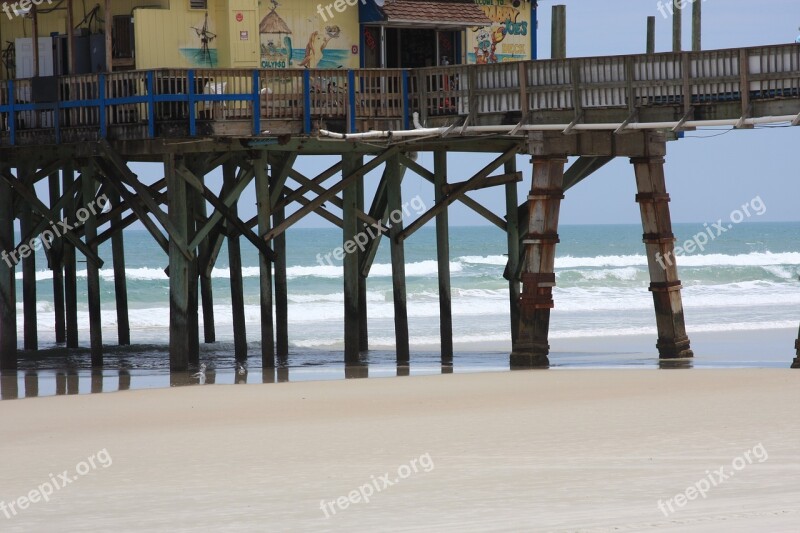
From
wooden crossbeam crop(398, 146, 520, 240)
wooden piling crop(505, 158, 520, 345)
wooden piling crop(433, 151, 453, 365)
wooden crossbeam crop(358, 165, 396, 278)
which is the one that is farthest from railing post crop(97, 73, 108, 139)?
wooden piling crop(505, 158, 520, 345)

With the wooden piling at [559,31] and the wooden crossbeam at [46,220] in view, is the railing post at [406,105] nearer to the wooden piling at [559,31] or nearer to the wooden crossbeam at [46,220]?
the wooden piling at [559,31]

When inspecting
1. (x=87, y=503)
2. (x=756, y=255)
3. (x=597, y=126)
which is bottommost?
(x=756, y=255)

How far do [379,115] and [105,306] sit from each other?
94.5ft

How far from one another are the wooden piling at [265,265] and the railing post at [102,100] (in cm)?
239

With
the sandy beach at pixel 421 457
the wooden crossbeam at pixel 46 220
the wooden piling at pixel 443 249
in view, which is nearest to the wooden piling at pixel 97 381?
the sandy beach at pixel 421 457

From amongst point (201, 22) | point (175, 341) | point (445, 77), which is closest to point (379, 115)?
point (445, 77)

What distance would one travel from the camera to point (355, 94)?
2084 cm

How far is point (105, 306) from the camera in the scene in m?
48.0

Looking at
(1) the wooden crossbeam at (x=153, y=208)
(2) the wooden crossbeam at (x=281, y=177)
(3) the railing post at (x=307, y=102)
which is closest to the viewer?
(3) the railing post at (x=307, y=102)

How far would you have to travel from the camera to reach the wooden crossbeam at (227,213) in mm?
21312

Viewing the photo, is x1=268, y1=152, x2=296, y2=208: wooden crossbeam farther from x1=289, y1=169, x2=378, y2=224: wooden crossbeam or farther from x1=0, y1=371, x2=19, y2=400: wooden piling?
x1=0, y1=371, x2=19, y2=400: wooden piling

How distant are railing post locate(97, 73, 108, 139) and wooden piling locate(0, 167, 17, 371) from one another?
12.0 feet

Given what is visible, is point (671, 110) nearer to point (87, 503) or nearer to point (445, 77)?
point (445, 77)

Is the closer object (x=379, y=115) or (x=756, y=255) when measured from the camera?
(x=379, y=115)
